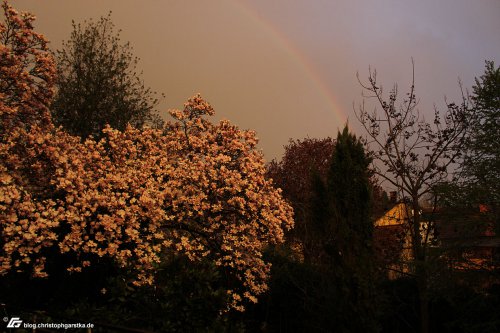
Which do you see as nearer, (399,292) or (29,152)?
(29,152)

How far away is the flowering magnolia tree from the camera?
864 centimetres

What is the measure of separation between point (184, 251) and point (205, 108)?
190 inches

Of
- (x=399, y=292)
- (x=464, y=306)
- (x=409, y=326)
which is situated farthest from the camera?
(x=399, y=292)

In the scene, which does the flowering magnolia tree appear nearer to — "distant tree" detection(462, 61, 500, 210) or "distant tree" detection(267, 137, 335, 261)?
"distant tree" detection(462, 61, 500, 210)

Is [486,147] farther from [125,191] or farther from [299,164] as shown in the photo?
[299,164]

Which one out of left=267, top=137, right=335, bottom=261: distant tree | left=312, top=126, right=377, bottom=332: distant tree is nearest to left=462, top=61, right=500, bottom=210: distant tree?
left=312, top=126, right=377, bottom=332: distant tree

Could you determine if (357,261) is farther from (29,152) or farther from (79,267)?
(29,152)

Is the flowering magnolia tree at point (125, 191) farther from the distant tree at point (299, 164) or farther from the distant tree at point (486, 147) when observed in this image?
the distant tree at point (299, 164)

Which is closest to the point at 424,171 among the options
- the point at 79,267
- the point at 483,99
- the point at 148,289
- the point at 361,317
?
the point at 483,99

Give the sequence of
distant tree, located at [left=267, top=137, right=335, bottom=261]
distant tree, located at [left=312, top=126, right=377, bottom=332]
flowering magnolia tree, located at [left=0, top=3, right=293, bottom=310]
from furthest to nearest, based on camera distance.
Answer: distant tree, located at [left=267, top=137, right=335, bottom=261] → distant tree, located at [left=312, top=126, right=377, bottom=332] → flowering magnolia tree, located at [left=0, top=3, right=293, bottom=310]

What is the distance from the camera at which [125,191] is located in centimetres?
1023

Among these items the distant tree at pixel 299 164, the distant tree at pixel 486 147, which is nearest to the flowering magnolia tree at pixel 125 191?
the distant tree at pixel 486 147

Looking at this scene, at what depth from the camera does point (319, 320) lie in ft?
46.3

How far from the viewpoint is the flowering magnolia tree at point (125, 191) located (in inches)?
340
